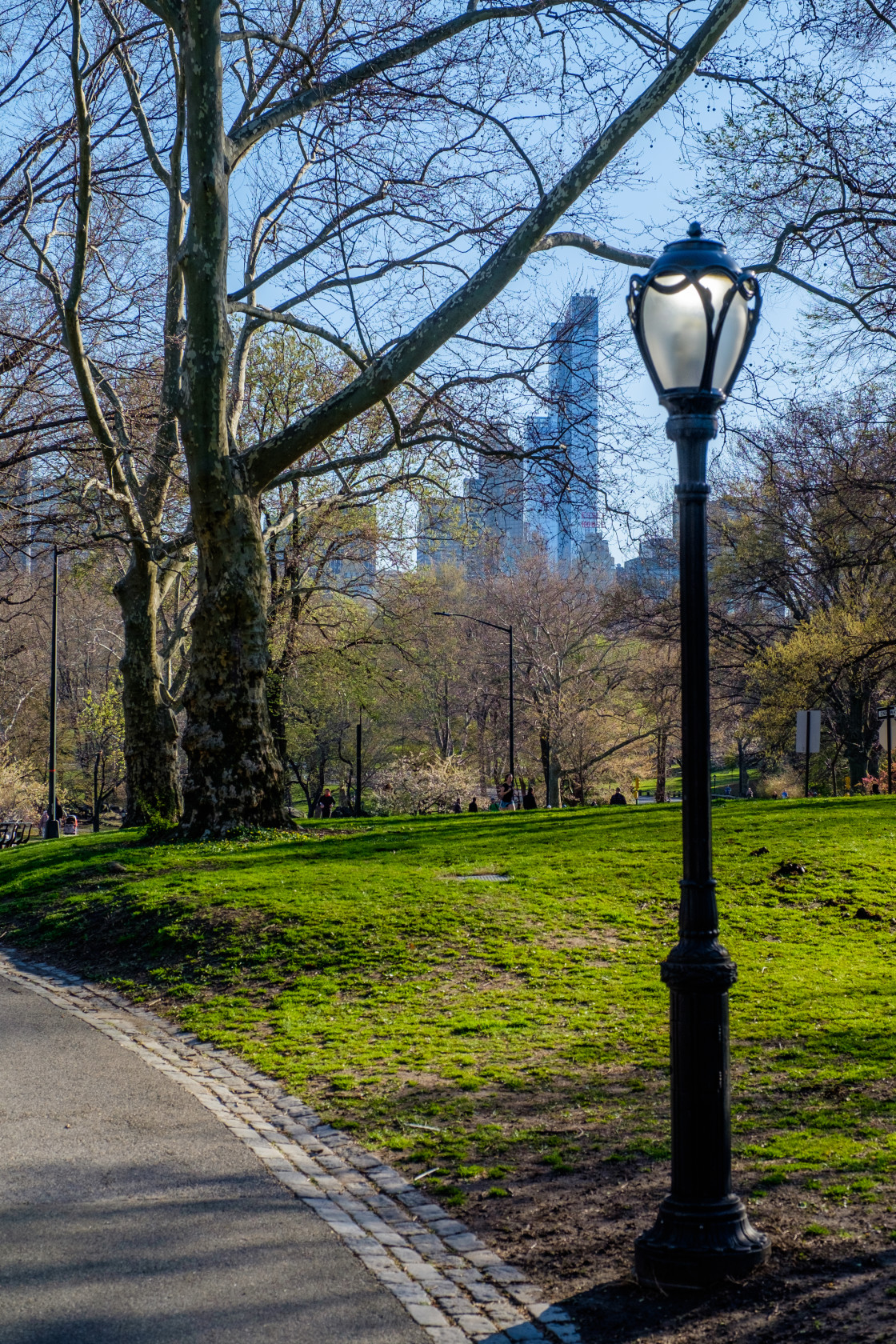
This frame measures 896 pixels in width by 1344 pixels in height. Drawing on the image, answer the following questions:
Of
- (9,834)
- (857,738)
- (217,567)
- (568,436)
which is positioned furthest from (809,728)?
(9,834)

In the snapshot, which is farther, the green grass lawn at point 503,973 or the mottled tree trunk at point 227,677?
the mottled tree trunk at point 227,677

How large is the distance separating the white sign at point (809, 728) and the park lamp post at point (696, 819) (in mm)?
24970

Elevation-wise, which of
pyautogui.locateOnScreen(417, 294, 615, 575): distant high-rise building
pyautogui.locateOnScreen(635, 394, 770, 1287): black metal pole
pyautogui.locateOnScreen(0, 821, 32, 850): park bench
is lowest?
pyautogui.locateOnScreen(0, 821, 32, 850): park bench

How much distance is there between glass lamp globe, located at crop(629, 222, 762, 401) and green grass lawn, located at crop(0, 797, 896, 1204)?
313 cm

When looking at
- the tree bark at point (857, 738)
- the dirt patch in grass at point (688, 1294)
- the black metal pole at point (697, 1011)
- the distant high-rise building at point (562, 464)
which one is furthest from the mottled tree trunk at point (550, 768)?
the black metal pole at point (697, 1011)

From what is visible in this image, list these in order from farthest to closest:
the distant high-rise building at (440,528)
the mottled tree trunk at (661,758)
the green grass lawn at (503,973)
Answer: the mottled tree trunk at (661,758) → the distant high-rise building at (440,528) → the green grass lawn at (503,973)

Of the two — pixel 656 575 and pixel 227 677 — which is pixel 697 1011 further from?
pixel 656 575

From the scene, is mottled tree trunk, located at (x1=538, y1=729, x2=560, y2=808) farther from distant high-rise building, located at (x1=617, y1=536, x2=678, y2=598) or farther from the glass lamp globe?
the glass lamp globe

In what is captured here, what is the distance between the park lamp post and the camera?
3977 mm

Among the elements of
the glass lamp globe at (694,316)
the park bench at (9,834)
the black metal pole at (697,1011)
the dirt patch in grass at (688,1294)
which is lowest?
the park bench at (9,834)

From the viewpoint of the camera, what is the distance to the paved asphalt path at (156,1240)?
367 cm

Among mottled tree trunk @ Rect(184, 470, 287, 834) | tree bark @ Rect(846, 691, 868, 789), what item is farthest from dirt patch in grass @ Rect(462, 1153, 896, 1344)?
tree bark @ Rect(846, 691, 868, 789)

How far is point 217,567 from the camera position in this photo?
15.2 metres

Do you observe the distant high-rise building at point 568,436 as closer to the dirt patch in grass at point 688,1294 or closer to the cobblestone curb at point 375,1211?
the cobblestone curb at point 375,1211
